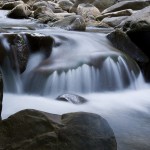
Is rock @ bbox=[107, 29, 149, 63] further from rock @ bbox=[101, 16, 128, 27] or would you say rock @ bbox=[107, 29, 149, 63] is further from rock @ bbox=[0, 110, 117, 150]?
rock @ bbox=[0, 110, 117, 150]

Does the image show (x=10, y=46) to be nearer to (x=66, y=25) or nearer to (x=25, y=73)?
(x=25, y=73)

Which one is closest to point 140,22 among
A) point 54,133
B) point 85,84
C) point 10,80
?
point 85,84

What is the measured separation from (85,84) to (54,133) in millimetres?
4027

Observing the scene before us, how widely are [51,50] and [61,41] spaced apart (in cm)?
64

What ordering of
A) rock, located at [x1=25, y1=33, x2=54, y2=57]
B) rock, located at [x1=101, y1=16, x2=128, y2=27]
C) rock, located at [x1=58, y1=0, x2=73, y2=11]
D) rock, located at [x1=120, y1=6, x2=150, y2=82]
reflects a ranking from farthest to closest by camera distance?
rock, located at [x1=58, y1=0, x2=73, y2=11] → rock, located at [x1=101, y1=16, x2=128, y2=27] → rock, located at [x1=120, y1=6, x2=150, y2=82] → rock, located at [x1=25, y1=33, x2=54, y2=57]

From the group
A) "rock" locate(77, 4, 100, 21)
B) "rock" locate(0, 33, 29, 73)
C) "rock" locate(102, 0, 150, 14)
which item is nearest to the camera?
"rock" locate(0, 33, 29, 73)

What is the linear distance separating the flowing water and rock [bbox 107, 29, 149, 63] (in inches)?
15.4

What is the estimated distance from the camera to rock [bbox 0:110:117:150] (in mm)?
3369

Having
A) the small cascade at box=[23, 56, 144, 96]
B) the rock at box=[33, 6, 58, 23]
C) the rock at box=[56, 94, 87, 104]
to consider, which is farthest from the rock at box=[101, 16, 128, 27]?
the rock at box=[56, 94, 87, 104]

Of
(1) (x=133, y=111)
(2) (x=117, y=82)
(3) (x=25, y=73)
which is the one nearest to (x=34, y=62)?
(3) (x=25, y=73)

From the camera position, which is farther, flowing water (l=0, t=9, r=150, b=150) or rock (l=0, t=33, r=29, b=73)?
rock (l=0, t=33, r=29, b=73)

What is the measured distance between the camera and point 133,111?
253 inches

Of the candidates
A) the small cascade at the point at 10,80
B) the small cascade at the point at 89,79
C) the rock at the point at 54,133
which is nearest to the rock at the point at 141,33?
the small cascade at the point at 89,79

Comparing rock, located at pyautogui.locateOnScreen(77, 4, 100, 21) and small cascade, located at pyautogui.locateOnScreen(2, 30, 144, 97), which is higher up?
small cascade, located at pyautogui.locateOnScreen(2, 30, 144, 97)
